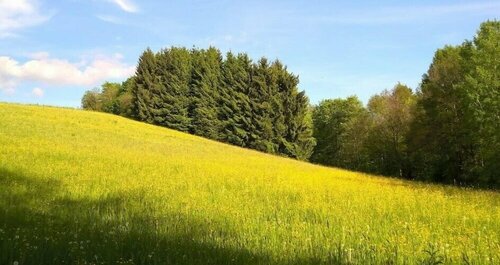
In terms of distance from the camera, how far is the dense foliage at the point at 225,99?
64000mm

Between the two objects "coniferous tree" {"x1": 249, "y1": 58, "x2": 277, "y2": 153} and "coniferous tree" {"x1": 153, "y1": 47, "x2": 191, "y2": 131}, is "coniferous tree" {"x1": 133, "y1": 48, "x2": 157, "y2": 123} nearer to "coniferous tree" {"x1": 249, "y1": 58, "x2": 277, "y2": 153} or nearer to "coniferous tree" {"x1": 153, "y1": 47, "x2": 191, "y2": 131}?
"coniferous tree" {"x1": 153, "y1": 47, "x2": 191, "y2": 131}

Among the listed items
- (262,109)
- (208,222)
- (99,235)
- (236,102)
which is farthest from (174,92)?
(99,235)

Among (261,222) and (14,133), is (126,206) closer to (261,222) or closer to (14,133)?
(261,222)

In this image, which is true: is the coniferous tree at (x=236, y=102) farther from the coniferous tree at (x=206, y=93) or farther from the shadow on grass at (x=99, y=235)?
the shadow on grass at (x=99, y=235)

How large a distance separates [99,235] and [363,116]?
71.4 m

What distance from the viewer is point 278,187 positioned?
1717cm

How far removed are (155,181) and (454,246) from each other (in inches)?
438

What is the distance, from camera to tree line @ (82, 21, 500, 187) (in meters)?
41.2

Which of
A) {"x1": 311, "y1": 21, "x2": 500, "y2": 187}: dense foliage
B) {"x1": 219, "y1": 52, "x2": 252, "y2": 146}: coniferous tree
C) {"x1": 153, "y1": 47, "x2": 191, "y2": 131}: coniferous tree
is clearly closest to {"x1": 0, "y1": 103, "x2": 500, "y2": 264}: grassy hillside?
{"x1": 311, "y1": 21, "x2": 500, "y2": 187}: dense foliage

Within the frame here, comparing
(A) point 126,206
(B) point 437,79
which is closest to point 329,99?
(B) point 437,79

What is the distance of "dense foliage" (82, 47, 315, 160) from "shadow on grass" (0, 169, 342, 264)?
5251 centimetres

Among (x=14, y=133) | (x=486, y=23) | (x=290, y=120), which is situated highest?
(x=486, y=23)

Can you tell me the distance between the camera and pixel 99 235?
7.35 metres

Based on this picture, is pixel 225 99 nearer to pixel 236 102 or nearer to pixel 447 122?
pixel 236 102
